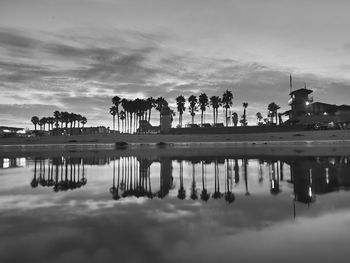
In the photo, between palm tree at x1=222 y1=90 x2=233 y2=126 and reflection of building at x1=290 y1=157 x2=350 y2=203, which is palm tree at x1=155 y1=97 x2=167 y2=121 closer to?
palm tree at x1=222 y1=90 x2=233 y2=126

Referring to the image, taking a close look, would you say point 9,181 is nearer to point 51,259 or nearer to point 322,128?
point 51,259

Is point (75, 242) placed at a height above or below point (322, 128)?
below

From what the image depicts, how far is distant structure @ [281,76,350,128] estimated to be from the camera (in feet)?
326

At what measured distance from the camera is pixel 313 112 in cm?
10625

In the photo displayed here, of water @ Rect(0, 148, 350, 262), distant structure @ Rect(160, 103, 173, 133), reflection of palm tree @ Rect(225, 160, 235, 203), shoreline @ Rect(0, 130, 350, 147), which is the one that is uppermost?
distant structure @ Rect(160, 103, 173, 133)

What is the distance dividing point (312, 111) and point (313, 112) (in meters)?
0.56

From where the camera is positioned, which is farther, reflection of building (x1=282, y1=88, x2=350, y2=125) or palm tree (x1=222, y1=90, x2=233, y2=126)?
palm tree (x1=222, y1=90, x2=233, y2=126)

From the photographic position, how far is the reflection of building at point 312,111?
99.4 meters

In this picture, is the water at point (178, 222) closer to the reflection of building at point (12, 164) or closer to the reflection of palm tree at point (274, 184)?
the reflection of palm tree at point (274, 184)

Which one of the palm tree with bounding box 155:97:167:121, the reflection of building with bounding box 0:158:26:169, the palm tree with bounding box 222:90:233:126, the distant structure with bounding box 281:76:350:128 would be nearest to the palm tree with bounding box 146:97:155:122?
the palm tree with bounding box 155:97:167:121

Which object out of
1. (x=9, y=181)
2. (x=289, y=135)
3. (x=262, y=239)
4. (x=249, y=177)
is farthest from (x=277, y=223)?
(x=289, y=135)

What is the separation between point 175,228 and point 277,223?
9.78ft

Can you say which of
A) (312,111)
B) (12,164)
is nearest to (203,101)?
(312,111)

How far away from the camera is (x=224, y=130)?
4087 inches
